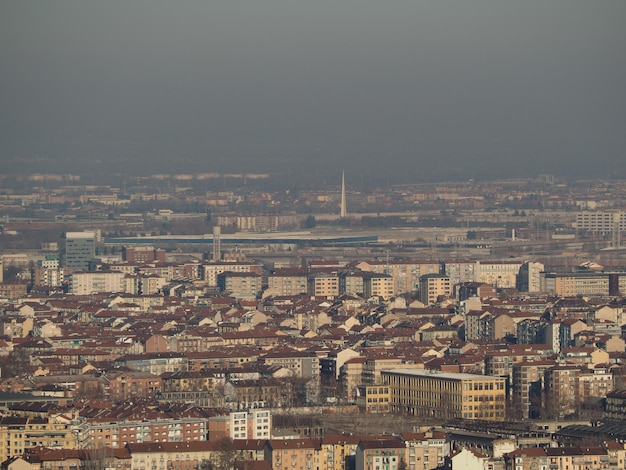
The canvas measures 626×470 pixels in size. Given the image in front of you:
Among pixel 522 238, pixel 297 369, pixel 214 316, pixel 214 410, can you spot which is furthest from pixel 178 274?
pixel 214 410

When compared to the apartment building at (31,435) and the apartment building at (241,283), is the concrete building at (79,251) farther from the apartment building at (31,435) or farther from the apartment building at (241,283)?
the apartment building at (31,435)

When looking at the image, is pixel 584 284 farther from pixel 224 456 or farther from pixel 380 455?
pixel 224 456

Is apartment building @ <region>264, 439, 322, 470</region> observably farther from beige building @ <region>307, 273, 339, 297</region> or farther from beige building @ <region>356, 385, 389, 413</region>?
beige building @ <region>307, 273, 339, 297</region>

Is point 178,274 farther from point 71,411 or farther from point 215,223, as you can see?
point 71,411

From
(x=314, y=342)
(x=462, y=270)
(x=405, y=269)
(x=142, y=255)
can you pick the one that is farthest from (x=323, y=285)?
(x=314, y=342)

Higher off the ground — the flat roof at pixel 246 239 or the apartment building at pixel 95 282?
the flat roof at pixel 246 239

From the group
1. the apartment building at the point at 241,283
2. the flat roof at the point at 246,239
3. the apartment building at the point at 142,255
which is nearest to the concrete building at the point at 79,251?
the apartment building at the point at 142,255

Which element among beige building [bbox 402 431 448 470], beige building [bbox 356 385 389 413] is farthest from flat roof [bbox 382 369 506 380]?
beige building [bbox 402 431 448 470]

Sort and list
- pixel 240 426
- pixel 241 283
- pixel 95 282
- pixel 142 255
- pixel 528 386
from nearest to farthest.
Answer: pixel 240 426
pixel 528 386
pixel 241 283
pixel 95 282
pixel 142 255
